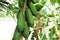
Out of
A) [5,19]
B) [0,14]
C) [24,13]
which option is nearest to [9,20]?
[5,19]

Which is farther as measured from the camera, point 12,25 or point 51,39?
point 12,25

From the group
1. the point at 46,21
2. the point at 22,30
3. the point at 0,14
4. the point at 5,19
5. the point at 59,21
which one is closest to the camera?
the point at 22,30

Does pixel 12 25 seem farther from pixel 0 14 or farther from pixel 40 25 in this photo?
pixel 40 25

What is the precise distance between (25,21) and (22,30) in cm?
4

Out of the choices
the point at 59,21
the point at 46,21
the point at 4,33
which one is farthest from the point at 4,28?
the point at 59,21

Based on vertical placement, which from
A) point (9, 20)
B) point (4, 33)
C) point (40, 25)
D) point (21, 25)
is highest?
point (21, 25)

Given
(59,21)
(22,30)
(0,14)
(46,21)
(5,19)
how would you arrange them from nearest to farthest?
(22,30) < (59,21) < (46,21) < (0,14) < (5,19)

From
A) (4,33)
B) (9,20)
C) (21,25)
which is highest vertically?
(21,25)

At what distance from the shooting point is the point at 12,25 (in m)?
2.13

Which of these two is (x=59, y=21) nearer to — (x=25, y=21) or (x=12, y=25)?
(x=25, y=21)

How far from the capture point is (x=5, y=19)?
2.09 m

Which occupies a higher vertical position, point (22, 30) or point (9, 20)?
point (22, 30)

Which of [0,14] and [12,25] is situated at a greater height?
[0,14]

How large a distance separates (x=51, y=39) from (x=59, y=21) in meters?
0.13
